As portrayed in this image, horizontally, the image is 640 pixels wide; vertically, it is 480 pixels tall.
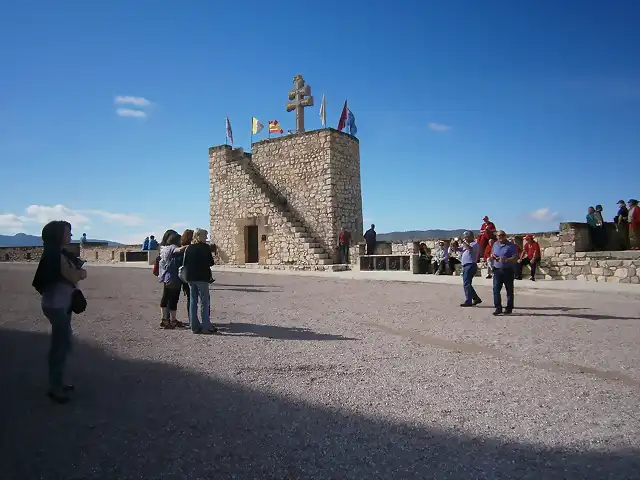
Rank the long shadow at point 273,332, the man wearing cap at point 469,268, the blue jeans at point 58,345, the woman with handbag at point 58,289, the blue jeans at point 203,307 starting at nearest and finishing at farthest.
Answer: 1. the blue jeans at point 58,345
2. the woman with handbag at point 58,289
3. the long shadow at point 273,332
4. the blue jeans at point 203,307
5. the man wearing cap at point 469,268

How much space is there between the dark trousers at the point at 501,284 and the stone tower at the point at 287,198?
12869 mm

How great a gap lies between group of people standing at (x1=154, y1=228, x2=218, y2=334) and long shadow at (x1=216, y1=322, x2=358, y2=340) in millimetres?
376

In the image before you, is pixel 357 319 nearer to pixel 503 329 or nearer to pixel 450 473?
pixel 503 329

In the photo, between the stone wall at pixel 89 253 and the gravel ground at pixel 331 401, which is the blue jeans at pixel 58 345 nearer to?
the gravel ground at pixel 331 401

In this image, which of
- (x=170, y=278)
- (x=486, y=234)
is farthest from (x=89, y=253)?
(x=170, y=278)

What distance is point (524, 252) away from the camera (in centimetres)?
1458

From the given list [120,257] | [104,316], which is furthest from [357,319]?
[120,257]

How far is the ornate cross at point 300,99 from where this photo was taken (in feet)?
79.4

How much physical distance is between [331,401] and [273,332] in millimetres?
3023

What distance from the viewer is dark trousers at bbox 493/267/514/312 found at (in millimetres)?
8273

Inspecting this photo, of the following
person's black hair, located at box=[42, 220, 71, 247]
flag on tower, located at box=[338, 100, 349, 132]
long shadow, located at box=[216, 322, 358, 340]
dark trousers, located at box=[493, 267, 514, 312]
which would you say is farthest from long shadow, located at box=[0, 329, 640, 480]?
flag on tower, located at box=[338, 100, 349, 132]

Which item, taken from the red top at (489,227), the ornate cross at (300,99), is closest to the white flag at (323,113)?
the ornate cross at (300,99)

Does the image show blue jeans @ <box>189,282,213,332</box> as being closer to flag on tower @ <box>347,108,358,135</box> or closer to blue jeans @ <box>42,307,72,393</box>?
blue jeans @ <box>42,307,72,393</box>

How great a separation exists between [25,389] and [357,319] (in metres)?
4.88
